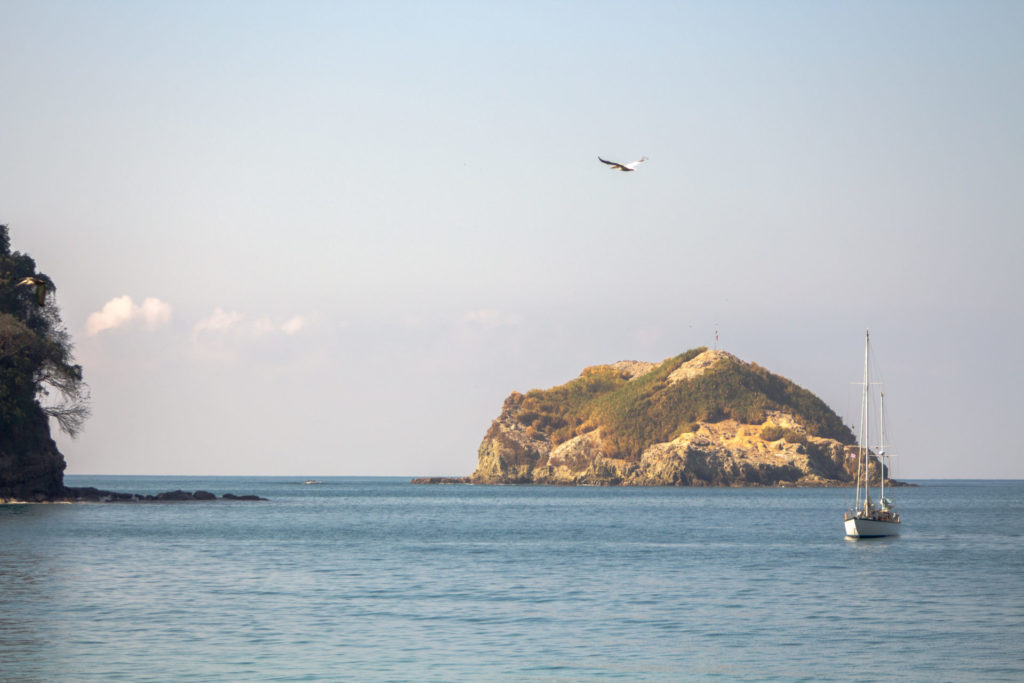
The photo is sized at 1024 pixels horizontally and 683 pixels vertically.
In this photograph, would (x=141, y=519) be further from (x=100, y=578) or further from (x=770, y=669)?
(x=770, y=669)

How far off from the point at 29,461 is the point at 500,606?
7972cm

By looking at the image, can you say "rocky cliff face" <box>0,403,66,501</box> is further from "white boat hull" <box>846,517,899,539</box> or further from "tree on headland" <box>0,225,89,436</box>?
"white boat hull" <box>846,517,899,539</box>

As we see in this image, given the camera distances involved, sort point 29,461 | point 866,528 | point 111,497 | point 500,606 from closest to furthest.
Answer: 1. point 500,606
2. point 866,528
3. point 29,461
4. point 111,497

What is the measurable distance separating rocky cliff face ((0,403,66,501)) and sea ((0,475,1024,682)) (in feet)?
71.9

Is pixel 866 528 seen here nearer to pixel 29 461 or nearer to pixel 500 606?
pixel 500 606

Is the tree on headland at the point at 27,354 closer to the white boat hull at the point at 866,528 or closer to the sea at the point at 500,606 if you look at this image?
the sea at the point at 500,606

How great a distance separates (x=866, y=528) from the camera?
267 feet

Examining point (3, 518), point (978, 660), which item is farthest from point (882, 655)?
point (3, 518)

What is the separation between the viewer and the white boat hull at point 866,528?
81.0m

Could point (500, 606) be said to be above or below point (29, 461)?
below

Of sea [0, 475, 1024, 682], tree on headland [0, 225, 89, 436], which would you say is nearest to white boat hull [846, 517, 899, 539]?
sea [0, 475, 1024, 682]

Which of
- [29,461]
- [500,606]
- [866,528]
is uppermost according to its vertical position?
[29,461]

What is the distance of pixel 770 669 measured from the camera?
30625 mm

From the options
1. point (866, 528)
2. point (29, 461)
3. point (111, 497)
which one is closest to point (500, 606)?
point (866, 528)
